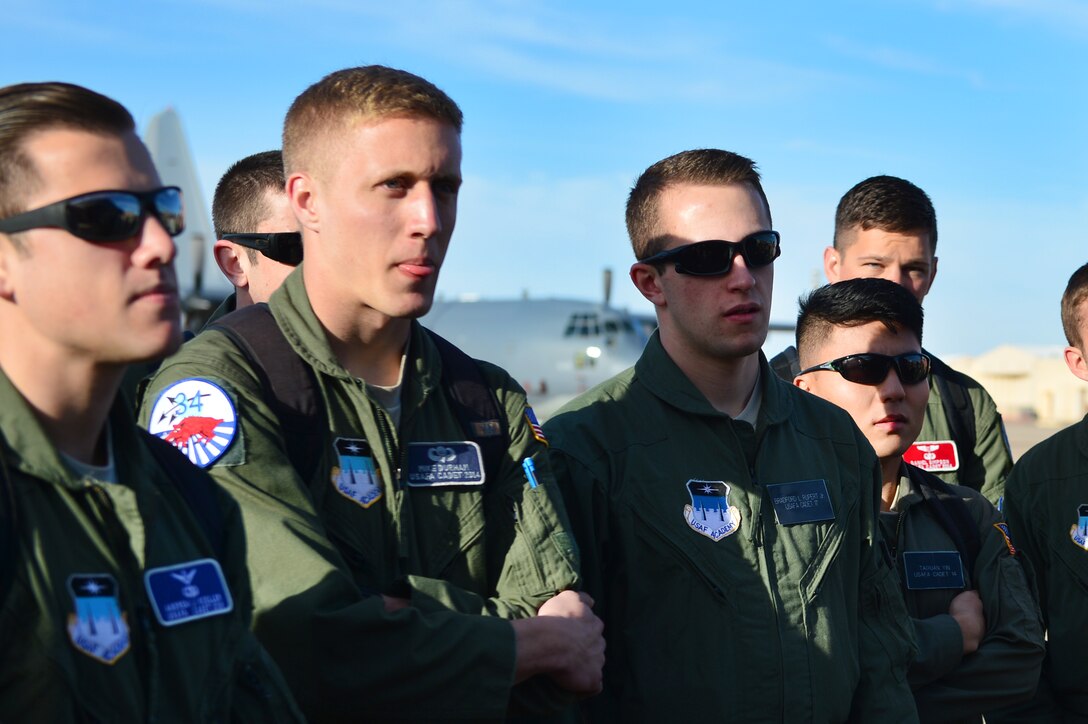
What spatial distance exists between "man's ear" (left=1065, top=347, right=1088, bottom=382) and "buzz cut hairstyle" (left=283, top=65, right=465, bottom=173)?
2988 millimetres

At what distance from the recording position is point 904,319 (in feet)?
14.3

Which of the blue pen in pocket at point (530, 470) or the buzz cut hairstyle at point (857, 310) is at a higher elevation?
the buzz cut hairstyle at point (857, 310)

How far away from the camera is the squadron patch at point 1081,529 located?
4465 millimetres

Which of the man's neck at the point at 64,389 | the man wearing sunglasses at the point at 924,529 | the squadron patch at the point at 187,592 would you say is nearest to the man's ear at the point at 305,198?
the man's neck at the point at 64,389

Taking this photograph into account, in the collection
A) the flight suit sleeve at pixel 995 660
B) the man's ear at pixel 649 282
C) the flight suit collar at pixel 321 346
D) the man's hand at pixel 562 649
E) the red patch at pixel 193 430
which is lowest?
the flight suit sleeve at pixel 995 660

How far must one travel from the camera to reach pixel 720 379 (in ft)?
Answer: 12.2

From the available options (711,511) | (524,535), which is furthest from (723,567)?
(524,535)

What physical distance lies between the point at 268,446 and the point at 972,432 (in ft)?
10.9

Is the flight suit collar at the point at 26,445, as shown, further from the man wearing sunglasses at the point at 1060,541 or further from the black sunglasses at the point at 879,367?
the man wearing sunglasses at the point at 1060,541

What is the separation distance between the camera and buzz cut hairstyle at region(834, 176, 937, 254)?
540 centimetres

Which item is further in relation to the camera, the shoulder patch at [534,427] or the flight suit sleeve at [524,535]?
the shoulder patch at [534,427]

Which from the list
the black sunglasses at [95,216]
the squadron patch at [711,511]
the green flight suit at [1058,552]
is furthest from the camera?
the green flight suit at [1058,552]

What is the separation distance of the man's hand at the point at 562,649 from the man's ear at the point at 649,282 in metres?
1.26

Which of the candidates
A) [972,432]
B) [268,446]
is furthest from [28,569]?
[972,432]
